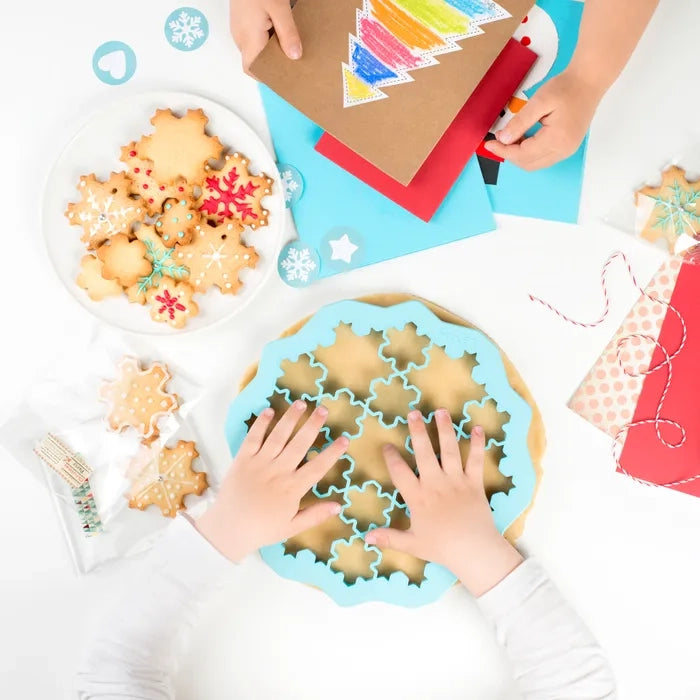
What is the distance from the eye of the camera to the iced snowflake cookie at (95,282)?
79 cm

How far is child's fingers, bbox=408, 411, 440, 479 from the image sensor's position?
78 centimetres

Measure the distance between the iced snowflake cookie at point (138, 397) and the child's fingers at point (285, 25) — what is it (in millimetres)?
370

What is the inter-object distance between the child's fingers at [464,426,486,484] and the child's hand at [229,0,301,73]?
44cm

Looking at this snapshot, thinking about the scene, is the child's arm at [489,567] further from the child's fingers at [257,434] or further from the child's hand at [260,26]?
the child's hand at [260,26]

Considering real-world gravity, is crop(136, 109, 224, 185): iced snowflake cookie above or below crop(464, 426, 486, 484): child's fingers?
above

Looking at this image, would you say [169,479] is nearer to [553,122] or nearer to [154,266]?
[154,266]

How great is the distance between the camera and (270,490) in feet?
2.58

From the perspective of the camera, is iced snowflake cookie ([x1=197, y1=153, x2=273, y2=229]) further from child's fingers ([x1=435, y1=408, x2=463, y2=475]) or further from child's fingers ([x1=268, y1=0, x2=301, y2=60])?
child's fingers ([x1=435, y1=408, x2=463, y2=475])

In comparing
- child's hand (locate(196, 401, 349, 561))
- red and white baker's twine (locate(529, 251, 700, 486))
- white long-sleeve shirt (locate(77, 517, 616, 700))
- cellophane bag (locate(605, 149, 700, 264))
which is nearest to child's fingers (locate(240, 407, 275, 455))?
child's hand (locate(196, 401, 349, 561))

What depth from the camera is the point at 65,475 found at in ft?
2.71

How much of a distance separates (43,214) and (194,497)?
35 cm

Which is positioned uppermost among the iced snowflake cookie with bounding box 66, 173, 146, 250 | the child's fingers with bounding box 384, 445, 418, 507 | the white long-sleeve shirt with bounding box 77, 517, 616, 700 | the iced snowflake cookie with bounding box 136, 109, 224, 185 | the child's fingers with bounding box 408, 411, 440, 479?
the iced snowflake cookie with bounding box 136, 109, 224, 185

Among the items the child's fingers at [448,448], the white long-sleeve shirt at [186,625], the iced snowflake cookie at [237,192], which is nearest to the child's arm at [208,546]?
the white long-sleeve shirt at [186,625]

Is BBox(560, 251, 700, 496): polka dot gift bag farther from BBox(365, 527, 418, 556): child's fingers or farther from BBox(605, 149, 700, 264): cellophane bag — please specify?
BBox(365, 527, 418, 556): child's fingers
